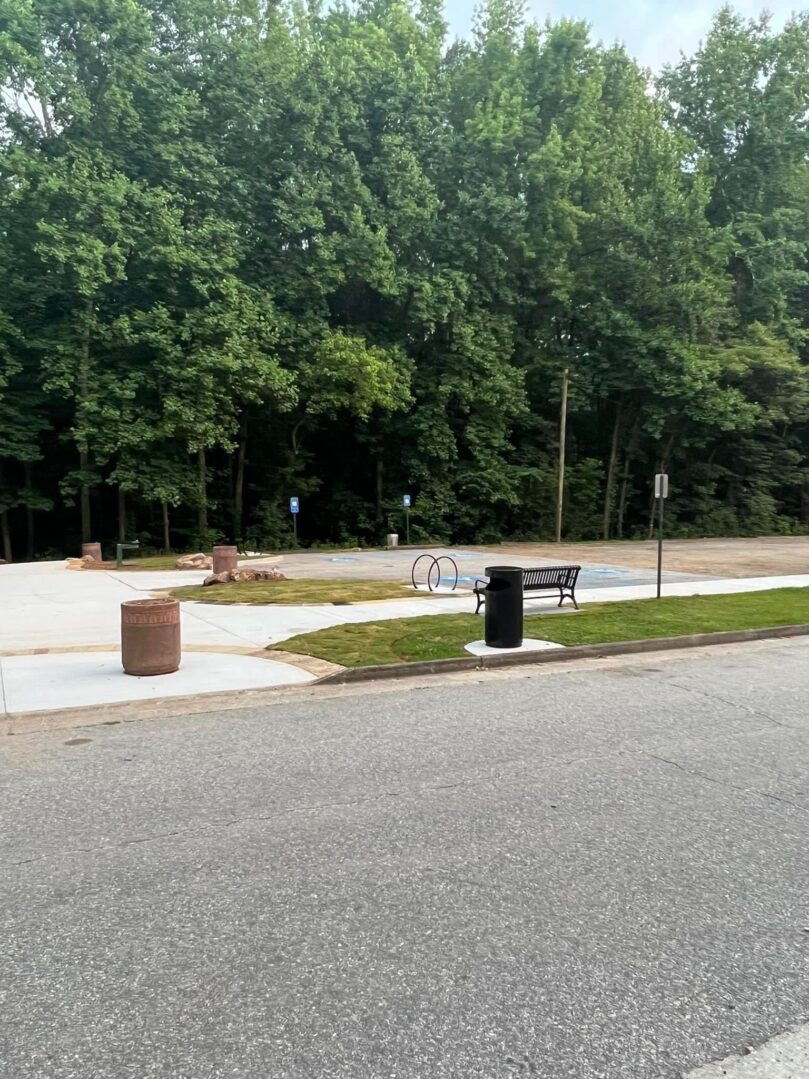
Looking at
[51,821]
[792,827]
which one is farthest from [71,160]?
[792,827]

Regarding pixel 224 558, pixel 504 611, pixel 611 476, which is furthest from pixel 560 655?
pixel 611 476

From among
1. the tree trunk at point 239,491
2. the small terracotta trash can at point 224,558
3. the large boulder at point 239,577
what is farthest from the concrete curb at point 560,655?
the tree trunk at point 239,491

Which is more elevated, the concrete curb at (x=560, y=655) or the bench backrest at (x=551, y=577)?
the bench backrest at (x=551, y=577)

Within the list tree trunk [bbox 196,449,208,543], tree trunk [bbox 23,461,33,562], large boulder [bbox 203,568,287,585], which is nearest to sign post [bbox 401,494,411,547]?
tree trunk [bbox 196,449,208,543]

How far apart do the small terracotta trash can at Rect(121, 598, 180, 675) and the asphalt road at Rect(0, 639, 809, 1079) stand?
1927mm

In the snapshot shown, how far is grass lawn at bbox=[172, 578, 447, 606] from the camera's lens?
46.1ft

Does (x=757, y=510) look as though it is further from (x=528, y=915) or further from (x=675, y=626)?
(x=528, y=915)

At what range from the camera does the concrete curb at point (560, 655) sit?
8344 millimetres

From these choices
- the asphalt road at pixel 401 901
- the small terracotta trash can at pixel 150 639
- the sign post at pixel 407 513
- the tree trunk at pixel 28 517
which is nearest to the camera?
the asphalt road at pixel 401 901

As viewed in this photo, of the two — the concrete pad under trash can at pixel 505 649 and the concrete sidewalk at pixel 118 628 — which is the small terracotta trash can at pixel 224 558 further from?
the concrete pad under trash can at pixel 505 649

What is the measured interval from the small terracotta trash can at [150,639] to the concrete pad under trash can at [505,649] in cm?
347

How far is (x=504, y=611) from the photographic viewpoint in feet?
31.2

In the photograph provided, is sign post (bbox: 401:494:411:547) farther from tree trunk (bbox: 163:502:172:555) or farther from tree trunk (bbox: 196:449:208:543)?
tree trunk (bbox: 163:502:172:555)

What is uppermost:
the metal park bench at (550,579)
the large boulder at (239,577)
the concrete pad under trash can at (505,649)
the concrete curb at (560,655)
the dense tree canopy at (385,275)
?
the dense tree canopy at (385,275)
